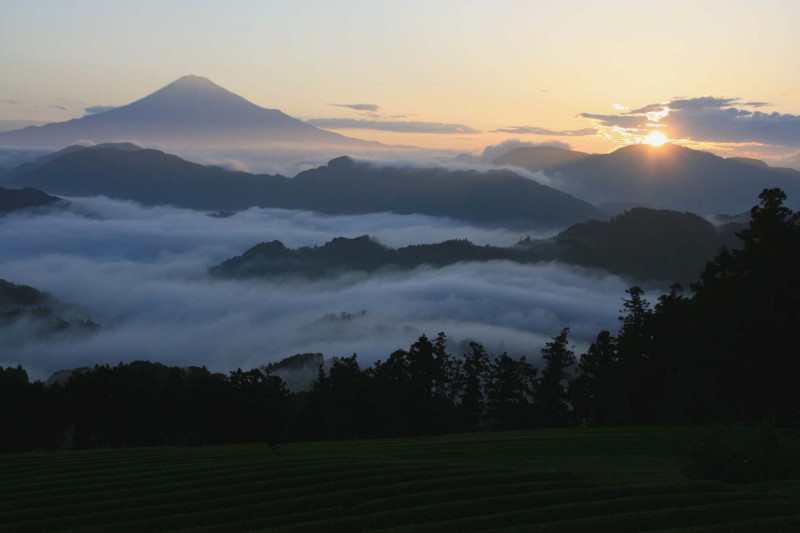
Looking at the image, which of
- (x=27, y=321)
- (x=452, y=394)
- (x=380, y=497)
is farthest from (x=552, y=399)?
(x=27, y=321)

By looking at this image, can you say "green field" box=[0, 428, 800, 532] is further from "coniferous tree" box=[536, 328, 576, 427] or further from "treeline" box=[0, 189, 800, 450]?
"coniferous tree" box=[536, 328, 576, 427]

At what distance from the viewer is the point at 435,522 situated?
1608 cm

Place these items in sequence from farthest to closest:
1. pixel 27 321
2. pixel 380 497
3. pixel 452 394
A: pixel 27 321 < pixel 452 394 < pixel 380 497

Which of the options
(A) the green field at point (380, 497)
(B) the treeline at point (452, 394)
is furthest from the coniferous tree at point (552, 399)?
(A) the green field at point (380, 497)

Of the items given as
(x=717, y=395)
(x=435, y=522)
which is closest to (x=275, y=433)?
(x=717, y=395)

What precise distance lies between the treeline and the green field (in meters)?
12.1

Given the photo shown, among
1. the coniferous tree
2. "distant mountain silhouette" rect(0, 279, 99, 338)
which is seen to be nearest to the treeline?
the coniferous tree

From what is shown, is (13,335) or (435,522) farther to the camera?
(13,335)

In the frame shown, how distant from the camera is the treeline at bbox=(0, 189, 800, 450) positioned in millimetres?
35406

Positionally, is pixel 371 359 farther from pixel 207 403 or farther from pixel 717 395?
pixel 717 395

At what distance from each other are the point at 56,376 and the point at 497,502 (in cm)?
10462

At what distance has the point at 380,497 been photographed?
18391 mm

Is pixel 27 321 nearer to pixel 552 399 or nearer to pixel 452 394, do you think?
pixel 452 394

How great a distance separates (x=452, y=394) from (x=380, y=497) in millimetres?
43914
